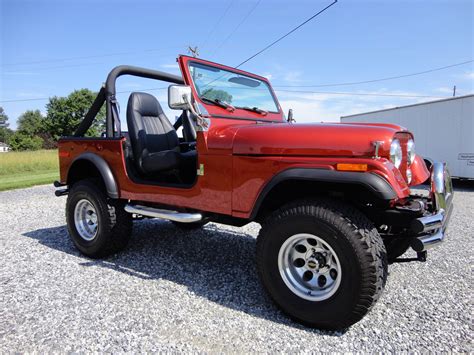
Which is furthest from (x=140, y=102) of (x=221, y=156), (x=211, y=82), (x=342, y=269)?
(x=342, y=269)

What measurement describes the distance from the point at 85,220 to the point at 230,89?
2347 mm

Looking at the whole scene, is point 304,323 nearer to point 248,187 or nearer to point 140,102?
point 248,187

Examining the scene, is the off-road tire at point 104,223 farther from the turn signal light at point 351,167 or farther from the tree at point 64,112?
the tree at point 64,112

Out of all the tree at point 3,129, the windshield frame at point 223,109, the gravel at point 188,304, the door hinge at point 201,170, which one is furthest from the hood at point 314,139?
the tree at point 3,129

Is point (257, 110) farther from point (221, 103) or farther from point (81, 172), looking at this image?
point (81, 172)

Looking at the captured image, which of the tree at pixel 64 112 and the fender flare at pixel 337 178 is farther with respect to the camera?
the tree at pixel 64 112

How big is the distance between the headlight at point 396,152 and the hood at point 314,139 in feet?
0.20

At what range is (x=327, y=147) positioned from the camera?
2447 mm

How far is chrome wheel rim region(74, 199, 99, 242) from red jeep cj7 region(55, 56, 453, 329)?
22 cm

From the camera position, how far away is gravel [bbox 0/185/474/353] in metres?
2.35

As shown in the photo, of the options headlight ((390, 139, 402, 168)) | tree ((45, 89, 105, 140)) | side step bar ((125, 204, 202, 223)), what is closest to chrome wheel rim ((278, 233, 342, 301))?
headlight ((390, 139, 402, 168))

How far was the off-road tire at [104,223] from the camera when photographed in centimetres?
391

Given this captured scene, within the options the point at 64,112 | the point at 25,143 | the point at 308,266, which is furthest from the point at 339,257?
the point at 64,112

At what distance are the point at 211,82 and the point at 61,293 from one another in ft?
7.96
